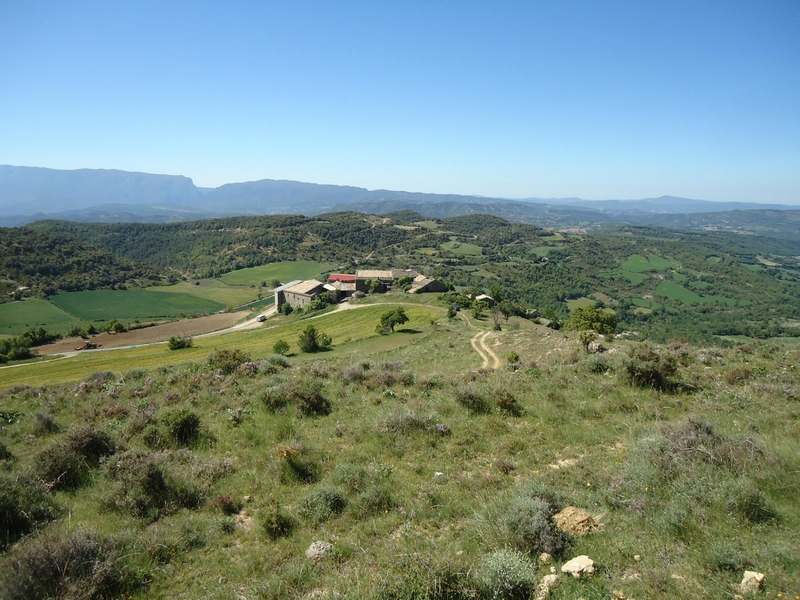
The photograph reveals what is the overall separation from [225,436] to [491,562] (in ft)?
24.8

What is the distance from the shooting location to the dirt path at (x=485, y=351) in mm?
23672

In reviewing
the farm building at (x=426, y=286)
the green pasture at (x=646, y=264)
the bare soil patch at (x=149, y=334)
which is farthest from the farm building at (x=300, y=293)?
the green pasture at (x=646, y=264)

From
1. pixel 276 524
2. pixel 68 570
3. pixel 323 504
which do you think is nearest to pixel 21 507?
pixel 68 570

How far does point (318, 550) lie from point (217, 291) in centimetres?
12531

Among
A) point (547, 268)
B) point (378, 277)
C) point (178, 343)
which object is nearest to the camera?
point (178, 343)

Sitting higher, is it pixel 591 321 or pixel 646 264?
pixel 591 321

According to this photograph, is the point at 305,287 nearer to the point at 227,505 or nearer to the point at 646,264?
the point at 227,505

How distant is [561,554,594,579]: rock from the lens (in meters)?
4.41

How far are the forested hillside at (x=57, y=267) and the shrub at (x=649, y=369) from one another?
125395 mm

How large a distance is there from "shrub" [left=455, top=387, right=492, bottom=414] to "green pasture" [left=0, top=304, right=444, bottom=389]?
79.9 ft

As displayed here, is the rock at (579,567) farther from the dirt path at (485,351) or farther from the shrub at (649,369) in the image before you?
the dirt path at (485,351)

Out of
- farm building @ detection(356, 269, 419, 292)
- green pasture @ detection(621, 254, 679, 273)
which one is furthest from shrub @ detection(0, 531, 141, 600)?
green pasture @ detection(621, 254, 679, 273)

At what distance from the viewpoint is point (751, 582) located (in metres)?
3.82

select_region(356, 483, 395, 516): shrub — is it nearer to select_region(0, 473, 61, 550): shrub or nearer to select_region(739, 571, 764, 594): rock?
select_region(739, 571, 764, 594): rock
